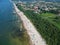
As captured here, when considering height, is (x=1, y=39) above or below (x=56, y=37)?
below

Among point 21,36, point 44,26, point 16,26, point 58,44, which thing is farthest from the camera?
point 16,26

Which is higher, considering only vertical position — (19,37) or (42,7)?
(19,37)

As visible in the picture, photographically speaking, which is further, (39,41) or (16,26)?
(16,26)

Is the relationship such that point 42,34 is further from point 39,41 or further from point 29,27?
point 29,27

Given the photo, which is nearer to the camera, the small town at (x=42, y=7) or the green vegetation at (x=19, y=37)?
the green vegetation at (x=19, y=37)

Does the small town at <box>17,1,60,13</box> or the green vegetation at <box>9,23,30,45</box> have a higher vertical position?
the green vegetation at <box>9,23,30,45</box>

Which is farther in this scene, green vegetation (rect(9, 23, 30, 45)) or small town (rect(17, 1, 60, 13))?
small town (rect(17, 1, 60, 13))

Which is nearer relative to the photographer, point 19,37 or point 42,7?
point 19,37

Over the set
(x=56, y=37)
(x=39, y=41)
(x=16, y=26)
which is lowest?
(x=16, y=26)

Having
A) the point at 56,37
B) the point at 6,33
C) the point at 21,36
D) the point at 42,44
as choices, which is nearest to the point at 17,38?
the point at 21,36

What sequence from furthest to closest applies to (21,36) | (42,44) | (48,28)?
(21,36) < (48,28) < (42,44)

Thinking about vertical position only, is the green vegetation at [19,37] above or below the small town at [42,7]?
above
